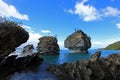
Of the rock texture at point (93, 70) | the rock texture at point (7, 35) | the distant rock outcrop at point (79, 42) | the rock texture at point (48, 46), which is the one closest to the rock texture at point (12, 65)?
the rock texture at point (7, 35)

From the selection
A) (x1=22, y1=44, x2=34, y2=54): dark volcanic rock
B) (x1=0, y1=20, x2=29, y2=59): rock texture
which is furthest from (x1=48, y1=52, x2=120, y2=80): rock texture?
(x1=22, y1=44, x2=34, y2=54): dark volcanic rock

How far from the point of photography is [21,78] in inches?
1606

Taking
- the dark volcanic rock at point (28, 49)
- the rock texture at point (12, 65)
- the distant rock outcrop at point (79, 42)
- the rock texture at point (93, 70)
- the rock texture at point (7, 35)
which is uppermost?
the distant rock outcrop at point (79, 42)

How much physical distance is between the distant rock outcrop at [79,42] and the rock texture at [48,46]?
1371 inches

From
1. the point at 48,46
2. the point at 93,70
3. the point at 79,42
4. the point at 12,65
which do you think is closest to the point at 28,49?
the point at 48,46

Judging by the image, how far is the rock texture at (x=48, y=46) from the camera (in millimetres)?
127812

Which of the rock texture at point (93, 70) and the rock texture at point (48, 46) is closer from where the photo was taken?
the rock texture at point (93, 70)

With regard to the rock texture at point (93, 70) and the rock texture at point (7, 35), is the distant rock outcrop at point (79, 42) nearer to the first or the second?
the rock texture at point (7, 35)

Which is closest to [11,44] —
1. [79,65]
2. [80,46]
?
[79,65]

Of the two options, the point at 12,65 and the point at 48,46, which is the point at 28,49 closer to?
the point at 48,46

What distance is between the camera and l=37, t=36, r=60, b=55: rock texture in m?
128

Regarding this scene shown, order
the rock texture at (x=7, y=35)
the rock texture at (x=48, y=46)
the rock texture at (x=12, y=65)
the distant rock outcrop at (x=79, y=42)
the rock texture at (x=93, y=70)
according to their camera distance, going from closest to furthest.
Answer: the rock texture at (x=93, y=70)
the rock texture at (x=7, y=35)
the rock texture at (x=12, y=65)
the rock texture at (x=48, y=46)
the distant rock outcrop at (x=79, y=42)

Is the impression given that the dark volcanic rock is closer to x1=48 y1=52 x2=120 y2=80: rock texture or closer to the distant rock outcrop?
the distant rock outcrop

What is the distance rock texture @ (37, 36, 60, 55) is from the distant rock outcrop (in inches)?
1371
